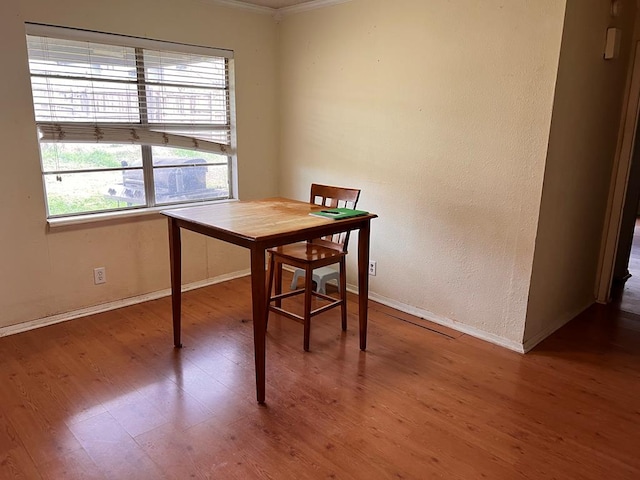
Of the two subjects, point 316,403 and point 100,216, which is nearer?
point 316,403

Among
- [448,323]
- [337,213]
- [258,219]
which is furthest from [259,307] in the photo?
[448,323]

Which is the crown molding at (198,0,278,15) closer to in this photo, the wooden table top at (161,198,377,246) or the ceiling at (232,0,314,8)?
the ceiling at (232,0,314,8)

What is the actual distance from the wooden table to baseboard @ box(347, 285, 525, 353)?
0.70 metres

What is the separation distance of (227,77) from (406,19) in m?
1.59

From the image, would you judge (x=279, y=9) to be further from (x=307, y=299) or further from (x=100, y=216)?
(x=307, y=299)

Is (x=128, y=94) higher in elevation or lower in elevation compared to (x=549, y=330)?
higher

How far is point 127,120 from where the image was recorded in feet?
11.3

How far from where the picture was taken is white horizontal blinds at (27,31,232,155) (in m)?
3.08

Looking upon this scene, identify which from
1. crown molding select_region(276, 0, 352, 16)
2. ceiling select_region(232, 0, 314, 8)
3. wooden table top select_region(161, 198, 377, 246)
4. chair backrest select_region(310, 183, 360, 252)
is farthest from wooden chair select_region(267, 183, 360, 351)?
ceiling select_region(232, 0, 314, 8)

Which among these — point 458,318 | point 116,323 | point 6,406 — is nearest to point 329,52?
point 458,318

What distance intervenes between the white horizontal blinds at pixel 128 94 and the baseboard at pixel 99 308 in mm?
1138

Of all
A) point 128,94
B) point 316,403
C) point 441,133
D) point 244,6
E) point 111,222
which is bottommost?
point 316,403

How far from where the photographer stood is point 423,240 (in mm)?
3363

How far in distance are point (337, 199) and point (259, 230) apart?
0.93m
